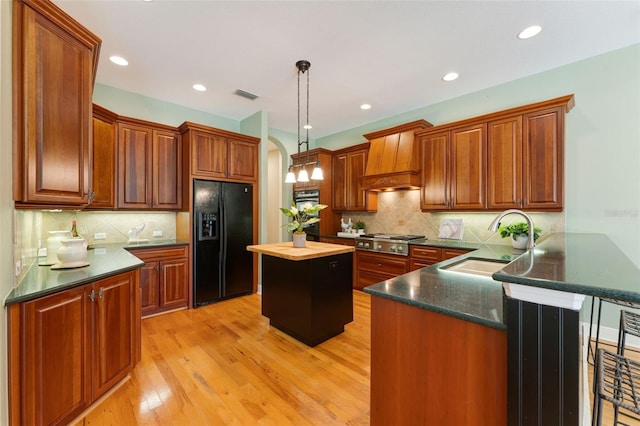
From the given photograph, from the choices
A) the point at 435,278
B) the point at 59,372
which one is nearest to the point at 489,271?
the point at 435,278

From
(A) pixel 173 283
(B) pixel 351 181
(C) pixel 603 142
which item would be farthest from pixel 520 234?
(A) pixel 173 283

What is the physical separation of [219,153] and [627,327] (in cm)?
431

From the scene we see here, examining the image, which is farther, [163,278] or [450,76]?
[163,278]

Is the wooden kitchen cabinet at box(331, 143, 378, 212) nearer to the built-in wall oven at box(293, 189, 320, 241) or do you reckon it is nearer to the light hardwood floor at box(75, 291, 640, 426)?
the built-in wall oven at box(293, 189, 320, 241)

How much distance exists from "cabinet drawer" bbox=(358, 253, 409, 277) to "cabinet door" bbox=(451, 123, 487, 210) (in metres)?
1.04

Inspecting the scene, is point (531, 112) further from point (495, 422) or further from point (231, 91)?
point (231, 91)

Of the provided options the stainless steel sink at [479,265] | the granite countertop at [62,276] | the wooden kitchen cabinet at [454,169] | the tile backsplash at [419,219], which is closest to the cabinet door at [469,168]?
the wooden kitchen cabinet at [454,169]

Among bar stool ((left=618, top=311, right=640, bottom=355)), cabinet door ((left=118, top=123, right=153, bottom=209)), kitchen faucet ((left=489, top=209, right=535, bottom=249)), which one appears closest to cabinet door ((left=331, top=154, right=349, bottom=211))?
cabinet door ((left=118, top=123, right=153, bottom=209))

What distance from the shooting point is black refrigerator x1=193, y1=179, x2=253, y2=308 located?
3.62 meters

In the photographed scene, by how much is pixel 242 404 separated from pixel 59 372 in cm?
109

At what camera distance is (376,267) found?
13.2 feet

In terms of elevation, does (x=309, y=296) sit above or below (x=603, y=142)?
below

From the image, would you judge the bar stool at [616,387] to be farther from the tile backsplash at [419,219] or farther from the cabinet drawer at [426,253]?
the tile backsplash at [419,219]

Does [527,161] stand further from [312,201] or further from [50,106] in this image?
[50,106]
